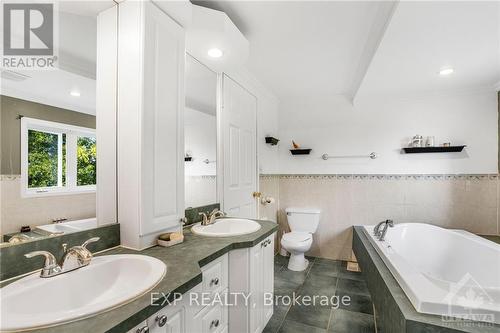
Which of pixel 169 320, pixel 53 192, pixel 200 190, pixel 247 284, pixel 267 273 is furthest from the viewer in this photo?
pixel 200 190

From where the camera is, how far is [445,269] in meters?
2.42

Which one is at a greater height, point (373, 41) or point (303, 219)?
point (373, 41)

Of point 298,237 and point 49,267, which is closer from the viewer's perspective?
point 49,267

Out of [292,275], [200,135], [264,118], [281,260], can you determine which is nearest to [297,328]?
[292,275]

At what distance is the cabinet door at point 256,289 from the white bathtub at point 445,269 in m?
0.86

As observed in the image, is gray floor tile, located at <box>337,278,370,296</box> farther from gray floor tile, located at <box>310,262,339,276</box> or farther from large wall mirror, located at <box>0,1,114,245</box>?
large wall mirror, located at <box>0,1,114,245</box>

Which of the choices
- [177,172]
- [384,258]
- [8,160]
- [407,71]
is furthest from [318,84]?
[8,160]

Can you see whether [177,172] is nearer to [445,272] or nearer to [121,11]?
[121,11]

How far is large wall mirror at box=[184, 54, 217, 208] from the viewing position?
1804 mm

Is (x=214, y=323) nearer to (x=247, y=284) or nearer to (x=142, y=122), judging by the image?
(x=247, y=284)

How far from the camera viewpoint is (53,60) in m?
1.09

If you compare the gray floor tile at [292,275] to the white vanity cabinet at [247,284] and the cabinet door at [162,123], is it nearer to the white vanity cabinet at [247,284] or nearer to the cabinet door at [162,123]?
the white vanity cabinet at [247,284]

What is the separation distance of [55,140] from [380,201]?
3.35m
